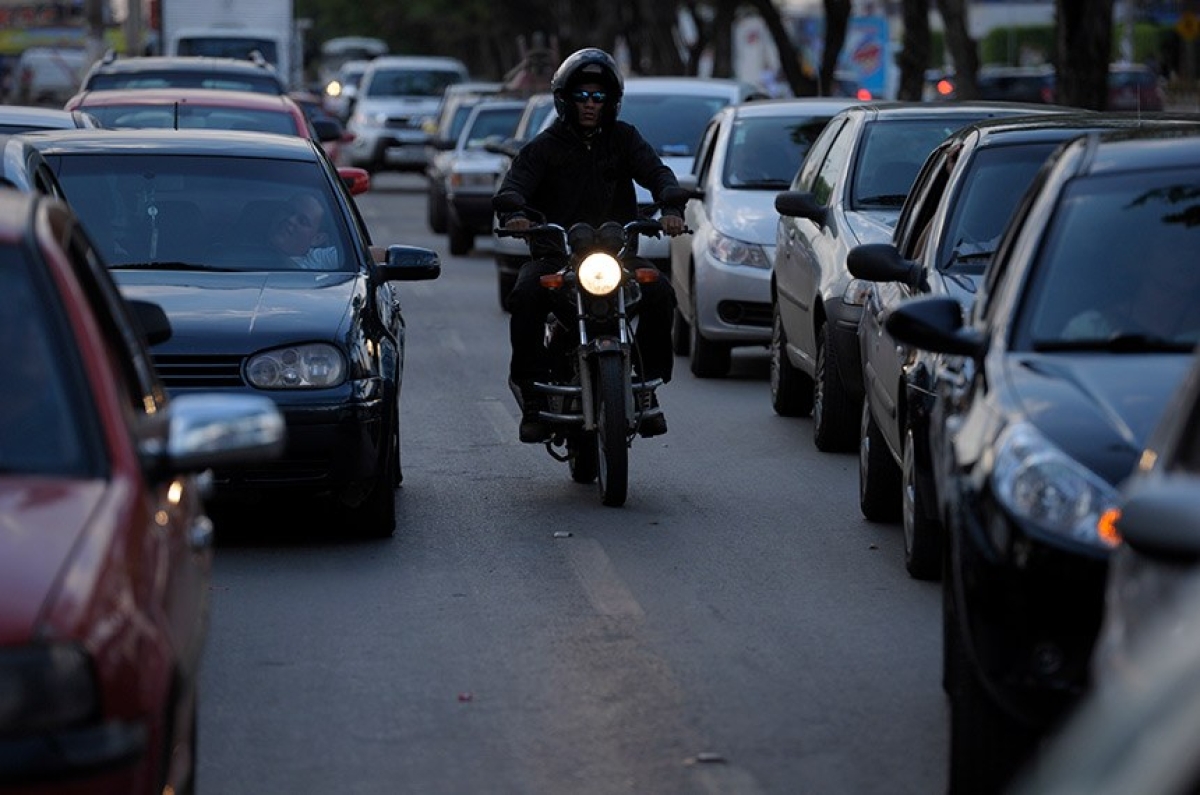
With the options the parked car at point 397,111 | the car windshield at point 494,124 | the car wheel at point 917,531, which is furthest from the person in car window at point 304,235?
the parked car at point 397,111

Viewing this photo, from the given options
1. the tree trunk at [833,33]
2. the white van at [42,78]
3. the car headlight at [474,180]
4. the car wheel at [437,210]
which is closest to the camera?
the car headlight at [474,180]

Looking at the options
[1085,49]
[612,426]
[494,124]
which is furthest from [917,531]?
[494,124]

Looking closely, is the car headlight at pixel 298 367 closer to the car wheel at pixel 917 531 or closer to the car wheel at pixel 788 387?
the car wheel at pixel 917 531

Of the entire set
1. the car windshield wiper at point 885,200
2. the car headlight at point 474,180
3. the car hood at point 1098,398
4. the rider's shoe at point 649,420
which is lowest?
the car headlight at point 474,180

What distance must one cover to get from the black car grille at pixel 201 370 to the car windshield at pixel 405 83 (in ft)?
127

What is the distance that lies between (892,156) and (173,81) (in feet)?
33.6

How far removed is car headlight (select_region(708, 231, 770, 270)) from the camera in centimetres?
1612

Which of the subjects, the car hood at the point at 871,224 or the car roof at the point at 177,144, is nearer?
the car roof at the point at 177,144

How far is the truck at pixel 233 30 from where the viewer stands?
138 feet

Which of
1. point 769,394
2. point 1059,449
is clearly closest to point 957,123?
point 769,394

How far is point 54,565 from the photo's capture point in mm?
4523

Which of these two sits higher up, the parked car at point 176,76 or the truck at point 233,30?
the parked car at point 176,76

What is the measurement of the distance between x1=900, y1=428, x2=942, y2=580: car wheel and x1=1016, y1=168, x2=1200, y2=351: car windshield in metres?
1.69

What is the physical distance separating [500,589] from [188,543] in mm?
3685
